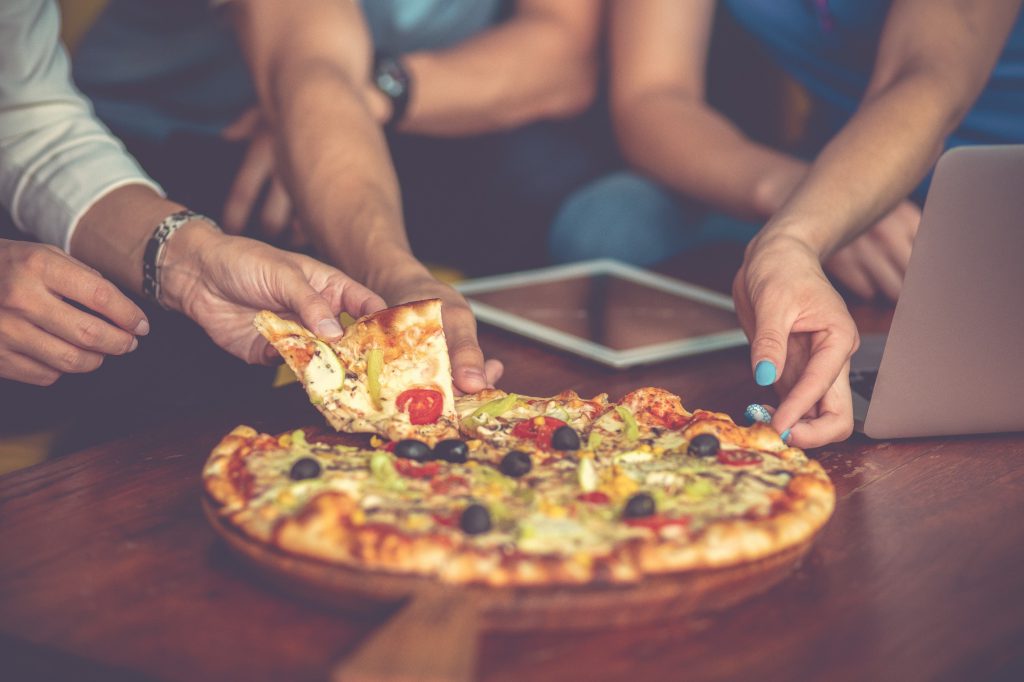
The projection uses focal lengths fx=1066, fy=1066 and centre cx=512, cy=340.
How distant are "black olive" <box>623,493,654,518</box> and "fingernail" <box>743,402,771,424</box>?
0.36 metres

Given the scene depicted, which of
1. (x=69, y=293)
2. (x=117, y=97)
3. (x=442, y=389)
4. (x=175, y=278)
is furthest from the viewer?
(x=117, y=97)

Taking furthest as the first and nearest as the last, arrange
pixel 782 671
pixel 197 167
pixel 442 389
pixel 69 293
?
pixel 197 167, pixel 69 293, pixel 442 389, pixel 782 671

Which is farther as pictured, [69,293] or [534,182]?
[534,182]

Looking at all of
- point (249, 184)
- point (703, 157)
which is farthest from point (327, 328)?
point (703, 157)

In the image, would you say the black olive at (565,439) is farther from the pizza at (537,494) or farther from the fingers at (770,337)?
the fingers at (770,337)

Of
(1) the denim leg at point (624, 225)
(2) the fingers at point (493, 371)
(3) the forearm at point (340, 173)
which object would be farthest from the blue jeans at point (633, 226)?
(2) the fingers at point (493, 371)

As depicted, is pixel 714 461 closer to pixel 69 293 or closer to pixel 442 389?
pixel 442 389

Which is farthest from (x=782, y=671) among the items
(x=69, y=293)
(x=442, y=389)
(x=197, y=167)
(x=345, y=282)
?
(x=197, y=167)

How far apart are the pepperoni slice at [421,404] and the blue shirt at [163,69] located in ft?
4.67

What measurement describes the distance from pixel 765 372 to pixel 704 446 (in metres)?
0.18

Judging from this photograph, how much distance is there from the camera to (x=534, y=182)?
2.93 meters

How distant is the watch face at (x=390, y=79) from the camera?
2471mm

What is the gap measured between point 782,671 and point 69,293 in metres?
1.00

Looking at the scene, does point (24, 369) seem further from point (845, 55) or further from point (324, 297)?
point (845, 55)
